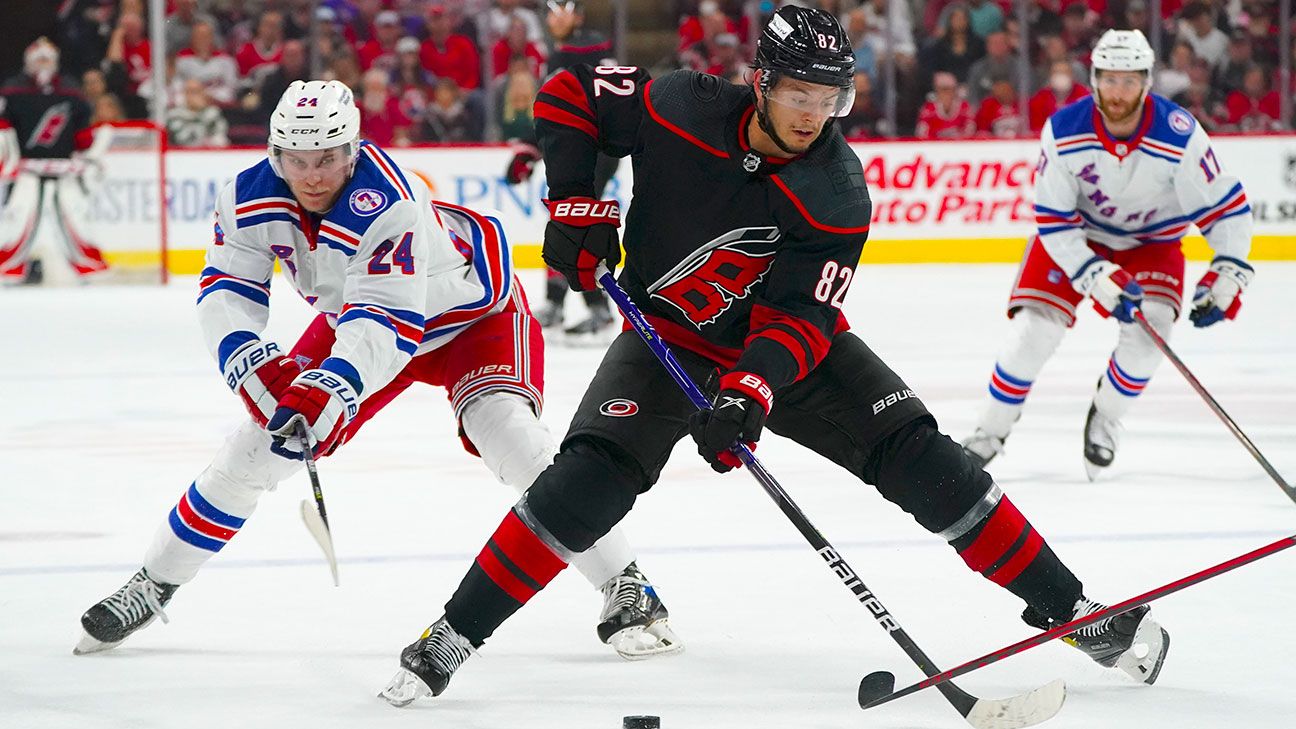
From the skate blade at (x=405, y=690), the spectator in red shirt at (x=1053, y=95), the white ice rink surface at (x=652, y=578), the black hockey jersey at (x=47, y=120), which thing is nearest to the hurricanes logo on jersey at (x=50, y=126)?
the black hockey jersey at (x=47, y=120)

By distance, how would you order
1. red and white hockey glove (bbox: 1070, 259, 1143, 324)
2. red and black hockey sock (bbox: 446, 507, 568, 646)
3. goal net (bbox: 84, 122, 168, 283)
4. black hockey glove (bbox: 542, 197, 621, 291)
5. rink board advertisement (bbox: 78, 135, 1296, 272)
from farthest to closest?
rink board advertisement (bbox: 78, 135, 1296, 272), goal net (bbox: 84, 122, 168, 283), red and white hockey glove (bbox: 1070, 259, 1143, 324), black hockey glove (bbox: 542, 197, 621, 291), red and black hockey sock (bbox: 446, 507, 568, 646)

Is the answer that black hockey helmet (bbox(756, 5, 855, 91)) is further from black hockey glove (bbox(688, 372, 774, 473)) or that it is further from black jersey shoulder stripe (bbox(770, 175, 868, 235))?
black hockey glove (bbox(688, 372, 774, 473))

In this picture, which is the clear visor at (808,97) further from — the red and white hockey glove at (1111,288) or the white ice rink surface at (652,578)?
the red and white hockey glove at (1111,288)

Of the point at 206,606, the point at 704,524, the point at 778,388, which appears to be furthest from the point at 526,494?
the point at 704,524

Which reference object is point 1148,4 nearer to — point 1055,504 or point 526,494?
point 1055,504

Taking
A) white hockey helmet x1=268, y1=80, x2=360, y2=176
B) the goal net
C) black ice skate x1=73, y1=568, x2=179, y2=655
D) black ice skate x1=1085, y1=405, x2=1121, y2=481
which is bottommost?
the goal net

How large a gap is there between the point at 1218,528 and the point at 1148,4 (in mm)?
7159

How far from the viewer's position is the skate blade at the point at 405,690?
2.44 metres

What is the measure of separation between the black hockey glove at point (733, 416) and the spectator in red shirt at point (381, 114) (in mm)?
7493

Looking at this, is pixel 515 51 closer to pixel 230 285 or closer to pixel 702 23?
pixel 702 23

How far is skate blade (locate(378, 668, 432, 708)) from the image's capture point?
2.44m

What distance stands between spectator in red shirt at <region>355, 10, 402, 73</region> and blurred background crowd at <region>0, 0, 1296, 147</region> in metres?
0.01

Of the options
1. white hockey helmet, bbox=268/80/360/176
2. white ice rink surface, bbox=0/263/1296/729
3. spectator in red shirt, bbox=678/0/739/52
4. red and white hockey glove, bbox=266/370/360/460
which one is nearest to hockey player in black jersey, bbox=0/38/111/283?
white ice rink surface, bbox=0/263/1296/729

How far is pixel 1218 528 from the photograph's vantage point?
3.63 meters
